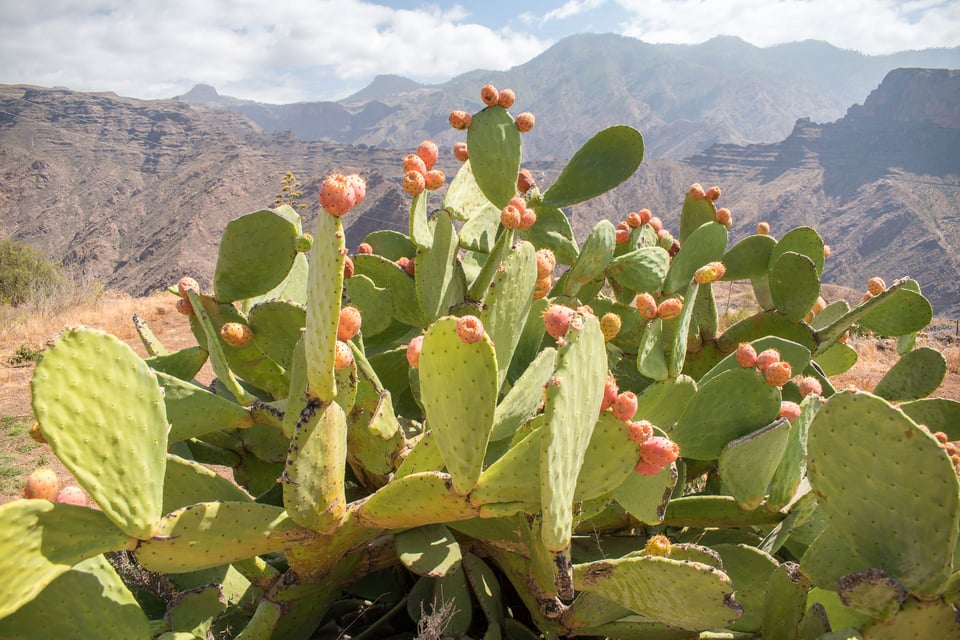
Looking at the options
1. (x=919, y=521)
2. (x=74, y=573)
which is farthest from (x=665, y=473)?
(x=74, y=573)

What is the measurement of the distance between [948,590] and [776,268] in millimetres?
1557

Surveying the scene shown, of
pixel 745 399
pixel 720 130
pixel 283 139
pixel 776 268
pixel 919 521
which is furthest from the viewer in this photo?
pixel 720 130

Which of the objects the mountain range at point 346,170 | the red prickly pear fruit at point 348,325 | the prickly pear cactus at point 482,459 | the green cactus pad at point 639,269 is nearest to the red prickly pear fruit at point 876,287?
the prickly pear cactus at point 482,459

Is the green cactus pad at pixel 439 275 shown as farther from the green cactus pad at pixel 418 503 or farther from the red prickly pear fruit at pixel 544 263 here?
the green cactus pad at pixel 418 503

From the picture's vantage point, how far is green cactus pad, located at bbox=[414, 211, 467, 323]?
2164mm

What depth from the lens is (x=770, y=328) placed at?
268cm

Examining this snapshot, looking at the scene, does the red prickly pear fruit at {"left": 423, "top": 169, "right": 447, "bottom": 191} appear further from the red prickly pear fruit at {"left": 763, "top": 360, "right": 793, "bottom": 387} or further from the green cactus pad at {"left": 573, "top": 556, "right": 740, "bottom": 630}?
the green cactus pad at {"left": 573, "top": 556, "right": 740, "bottom": 630}

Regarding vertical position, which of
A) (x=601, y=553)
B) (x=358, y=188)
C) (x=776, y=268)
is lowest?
(x=601, y=553)

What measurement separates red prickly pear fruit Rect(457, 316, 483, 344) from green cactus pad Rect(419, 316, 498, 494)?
1.2 inches

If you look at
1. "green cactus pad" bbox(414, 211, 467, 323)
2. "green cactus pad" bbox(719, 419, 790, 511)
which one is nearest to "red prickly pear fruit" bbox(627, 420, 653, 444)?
"green cactus pad" bbox(719, 419, 790, 511)

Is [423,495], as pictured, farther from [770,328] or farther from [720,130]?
[720,130]

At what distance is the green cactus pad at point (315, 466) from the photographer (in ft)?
4.29

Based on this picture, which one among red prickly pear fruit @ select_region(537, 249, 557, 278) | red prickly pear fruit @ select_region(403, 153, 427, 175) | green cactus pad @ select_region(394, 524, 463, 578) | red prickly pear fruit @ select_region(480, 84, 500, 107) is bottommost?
green cactus pad @ select_region(394, 524, 463, 578)

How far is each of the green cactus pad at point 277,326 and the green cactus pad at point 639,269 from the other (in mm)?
1367
